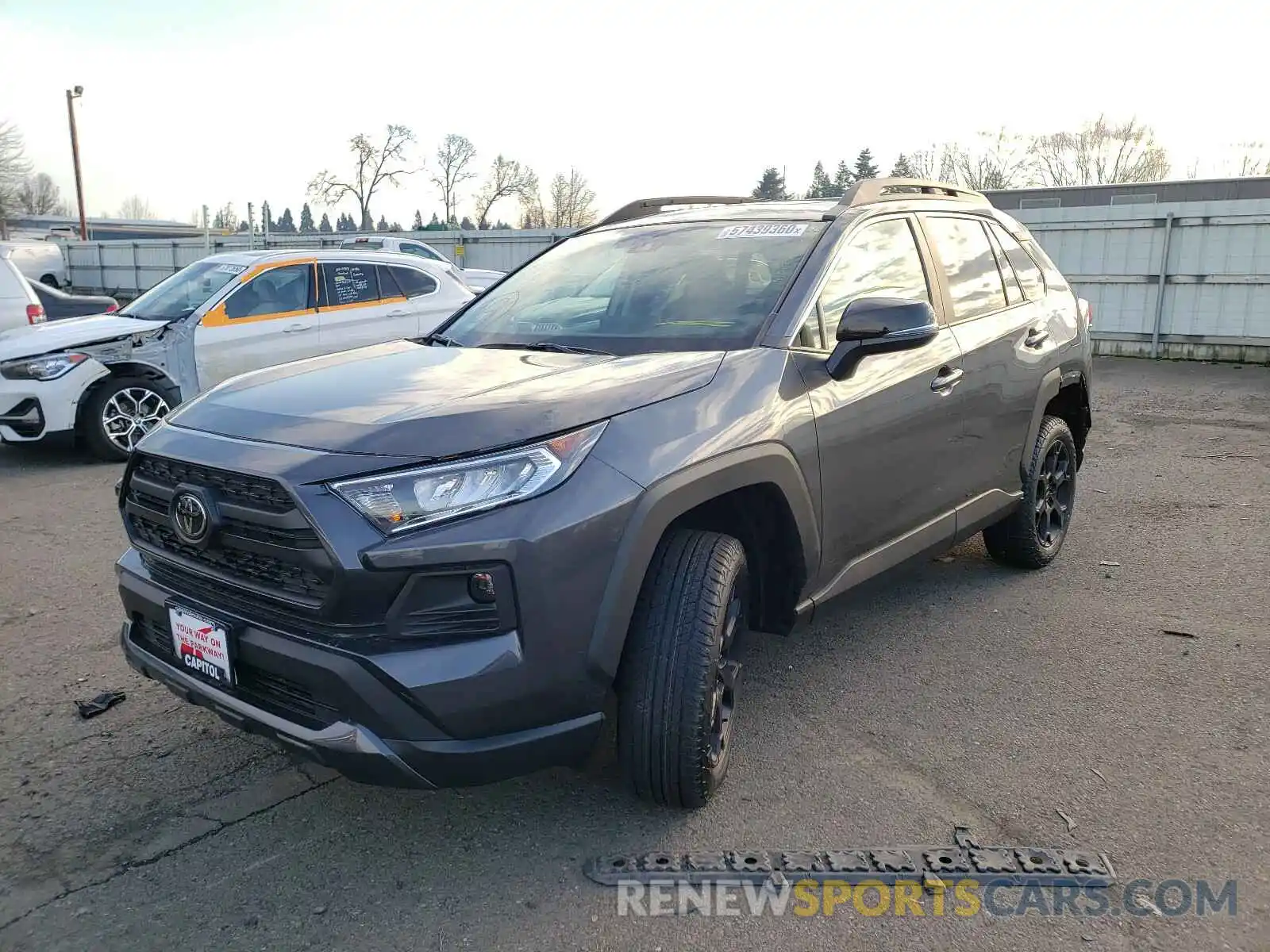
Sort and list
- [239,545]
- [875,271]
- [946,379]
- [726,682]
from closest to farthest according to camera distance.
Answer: [239,545], [726,682], [875,271], [946,379]

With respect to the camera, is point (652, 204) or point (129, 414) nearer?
point (652, 204)

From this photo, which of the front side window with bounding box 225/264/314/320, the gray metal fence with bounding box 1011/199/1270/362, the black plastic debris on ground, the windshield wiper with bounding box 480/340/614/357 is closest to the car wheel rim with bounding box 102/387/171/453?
the front side window with bounding box 225/264/314/320

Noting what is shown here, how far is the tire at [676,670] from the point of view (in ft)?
8.48

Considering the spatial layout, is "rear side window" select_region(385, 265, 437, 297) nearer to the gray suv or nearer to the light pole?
the gray suv

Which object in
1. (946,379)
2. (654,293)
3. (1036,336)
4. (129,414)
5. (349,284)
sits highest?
(654,293)

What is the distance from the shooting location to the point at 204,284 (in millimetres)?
8312

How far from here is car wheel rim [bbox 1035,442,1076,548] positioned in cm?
489

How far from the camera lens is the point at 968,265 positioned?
14.0 ft

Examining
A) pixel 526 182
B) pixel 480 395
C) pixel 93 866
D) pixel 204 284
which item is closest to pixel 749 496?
pixel 480 395

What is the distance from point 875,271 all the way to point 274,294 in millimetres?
6131

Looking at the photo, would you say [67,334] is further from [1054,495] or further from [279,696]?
[1054,495]

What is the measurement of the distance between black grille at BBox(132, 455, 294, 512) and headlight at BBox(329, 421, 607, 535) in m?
0.17

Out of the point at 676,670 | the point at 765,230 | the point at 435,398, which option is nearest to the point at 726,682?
the point at 676,670

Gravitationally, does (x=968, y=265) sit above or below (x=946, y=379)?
above
